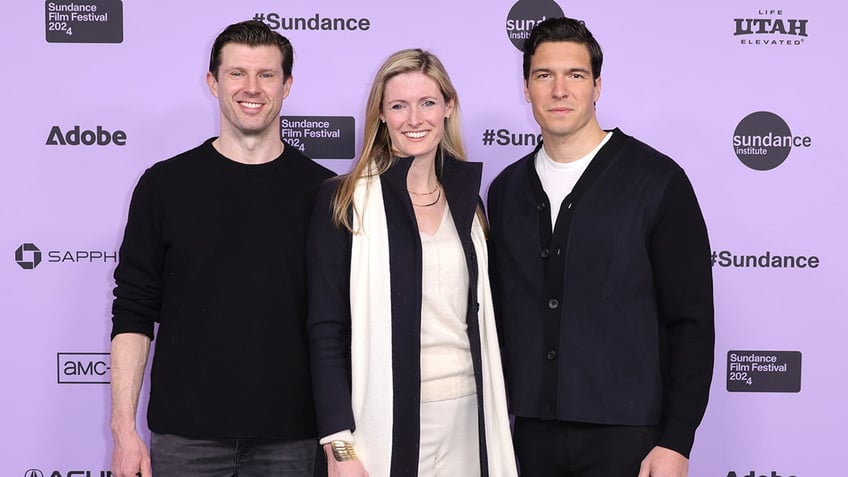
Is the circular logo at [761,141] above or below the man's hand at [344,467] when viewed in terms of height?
above

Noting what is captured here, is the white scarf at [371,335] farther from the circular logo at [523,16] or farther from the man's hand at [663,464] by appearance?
the circular logo at [523,16]

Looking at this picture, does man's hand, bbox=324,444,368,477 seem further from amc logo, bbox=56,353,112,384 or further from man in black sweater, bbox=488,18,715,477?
amc logo, bbox=56,353,112,384

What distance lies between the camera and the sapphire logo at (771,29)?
285 cm

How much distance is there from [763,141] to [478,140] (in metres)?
1.04

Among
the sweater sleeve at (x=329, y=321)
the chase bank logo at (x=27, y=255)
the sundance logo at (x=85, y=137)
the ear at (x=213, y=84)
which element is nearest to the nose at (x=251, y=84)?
the ear at (x=213, y=84)

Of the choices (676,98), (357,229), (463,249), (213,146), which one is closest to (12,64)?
(213,146)

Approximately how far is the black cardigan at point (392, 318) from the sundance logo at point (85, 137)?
3.48 feet

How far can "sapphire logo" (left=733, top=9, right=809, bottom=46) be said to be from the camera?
9.35ft

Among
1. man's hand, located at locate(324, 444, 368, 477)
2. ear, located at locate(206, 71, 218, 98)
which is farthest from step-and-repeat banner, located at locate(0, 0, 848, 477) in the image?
man's hand, located at locate(324, 444, 368, 477)

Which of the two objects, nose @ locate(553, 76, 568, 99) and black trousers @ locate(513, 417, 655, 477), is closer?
black trousers @ locate(513, 417, 655, 477)

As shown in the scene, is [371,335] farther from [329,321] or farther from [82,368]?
[82,368]

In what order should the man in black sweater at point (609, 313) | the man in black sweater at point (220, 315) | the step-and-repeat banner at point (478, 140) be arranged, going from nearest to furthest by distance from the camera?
the man in black sweater at point (609, 313) → the man in black sweater at point (220, 315) → the step-and-repeat banner at point (478, 140)

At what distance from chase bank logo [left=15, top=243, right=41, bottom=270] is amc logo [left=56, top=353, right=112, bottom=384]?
0.34 meters

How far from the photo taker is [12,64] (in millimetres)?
2748
